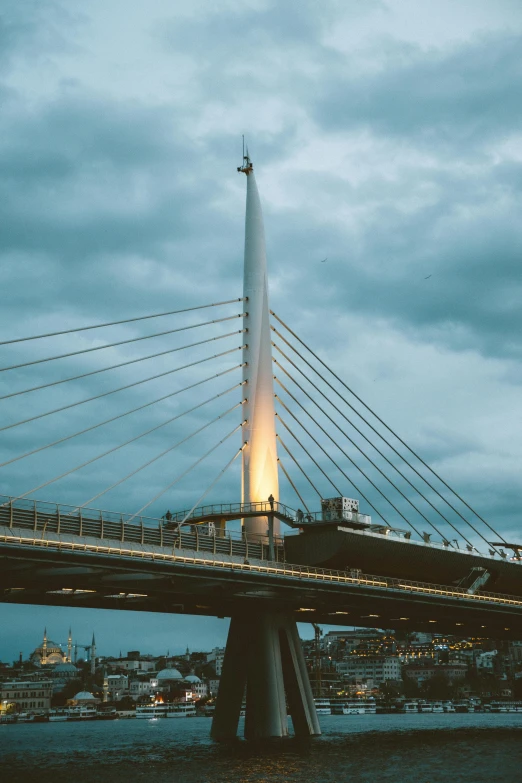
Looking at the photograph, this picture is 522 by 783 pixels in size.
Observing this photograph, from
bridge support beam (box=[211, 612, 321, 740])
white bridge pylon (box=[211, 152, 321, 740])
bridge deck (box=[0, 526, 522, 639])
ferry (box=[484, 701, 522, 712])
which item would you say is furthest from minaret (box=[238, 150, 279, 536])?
ferry (box=[484, 701, 522, 712])

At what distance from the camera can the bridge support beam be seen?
64.6m

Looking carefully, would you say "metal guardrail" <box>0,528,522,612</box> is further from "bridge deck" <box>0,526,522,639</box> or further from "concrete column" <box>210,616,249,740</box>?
"concrete column" <box>210,616,249,740</box>

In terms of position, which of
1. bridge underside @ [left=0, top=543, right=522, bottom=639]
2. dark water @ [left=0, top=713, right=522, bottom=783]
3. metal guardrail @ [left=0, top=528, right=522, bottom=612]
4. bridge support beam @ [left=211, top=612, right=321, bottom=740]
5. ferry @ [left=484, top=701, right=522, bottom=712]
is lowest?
dark water @ [left=0, top=713, right=522, bottom=783]

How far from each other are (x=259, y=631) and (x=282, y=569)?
8.05 meters

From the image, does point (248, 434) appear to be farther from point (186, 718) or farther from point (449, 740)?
point (186, 718)

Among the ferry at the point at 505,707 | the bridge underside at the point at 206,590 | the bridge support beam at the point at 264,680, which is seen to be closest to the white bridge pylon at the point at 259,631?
the bridge support beam at the point at 264,680

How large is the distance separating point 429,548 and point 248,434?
17868mm

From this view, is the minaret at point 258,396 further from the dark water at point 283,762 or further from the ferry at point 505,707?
the ferry at point 505,707

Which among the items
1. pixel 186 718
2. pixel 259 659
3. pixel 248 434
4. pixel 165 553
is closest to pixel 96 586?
pixel 165 553

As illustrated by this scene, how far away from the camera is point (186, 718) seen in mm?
195500

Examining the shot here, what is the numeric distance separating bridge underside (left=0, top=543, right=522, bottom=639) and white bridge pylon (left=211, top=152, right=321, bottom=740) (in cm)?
196

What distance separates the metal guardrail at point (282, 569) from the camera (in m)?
46.8

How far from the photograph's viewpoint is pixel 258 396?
2854 inches

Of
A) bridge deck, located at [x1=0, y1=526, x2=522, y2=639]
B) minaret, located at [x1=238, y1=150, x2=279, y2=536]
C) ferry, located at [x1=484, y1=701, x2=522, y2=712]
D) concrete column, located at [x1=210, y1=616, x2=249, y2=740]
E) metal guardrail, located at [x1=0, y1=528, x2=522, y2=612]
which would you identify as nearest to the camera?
metal guardrail, located at [x1=0, y1=528, x2=522, y2=612]
